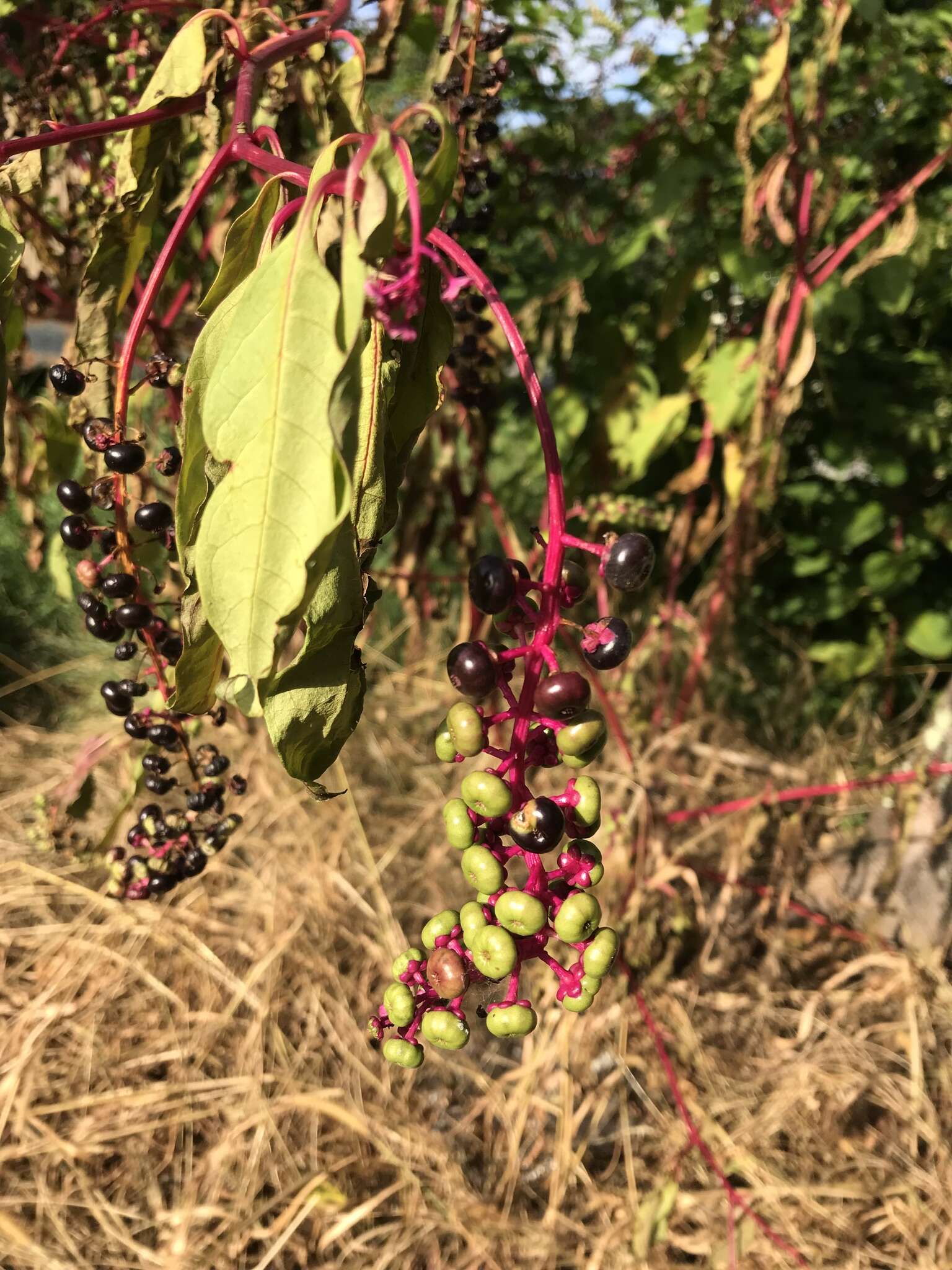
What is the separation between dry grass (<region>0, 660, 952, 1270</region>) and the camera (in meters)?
1.64

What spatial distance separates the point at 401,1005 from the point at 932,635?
262 cm

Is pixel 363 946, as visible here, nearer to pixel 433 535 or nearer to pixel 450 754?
pixel 433 535

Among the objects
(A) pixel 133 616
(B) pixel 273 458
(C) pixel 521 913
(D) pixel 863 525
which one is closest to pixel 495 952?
(C) pixel 521 913

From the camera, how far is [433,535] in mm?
2164

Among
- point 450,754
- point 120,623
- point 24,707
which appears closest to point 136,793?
point 120,623

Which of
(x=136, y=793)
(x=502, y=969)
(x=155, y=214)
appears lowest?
(x=136, y=793)

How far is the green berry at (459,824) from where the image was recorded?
66 centimetres

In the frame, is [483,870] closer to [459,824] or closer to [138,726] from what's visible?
[459,824]

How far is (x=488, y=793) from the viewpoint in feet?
2.10

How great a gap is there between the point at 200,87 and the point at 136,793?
2.70 feet

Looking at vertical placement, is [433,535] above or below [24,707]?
above

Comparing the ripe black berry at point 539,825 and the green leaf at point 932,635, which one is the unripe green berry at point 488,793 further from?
the green leaf at point 932,635

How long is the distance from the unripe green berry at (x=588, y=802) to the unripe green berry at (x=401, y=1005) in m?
0.20

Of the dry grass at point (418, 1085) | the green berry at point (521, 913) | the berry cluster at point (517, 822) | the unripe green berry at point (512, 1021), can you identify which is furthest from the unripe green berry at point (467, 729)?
the dry grass at point (418, 1085)
